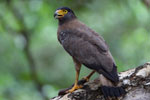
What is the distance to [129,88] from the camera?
6.19m

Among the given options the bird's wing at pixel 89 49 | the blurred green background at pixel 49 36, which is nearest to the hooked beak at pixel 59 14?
the bird's wing at pixel 89 49

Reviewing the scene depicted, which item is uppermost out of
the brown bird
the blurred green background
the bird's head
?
the bird's head

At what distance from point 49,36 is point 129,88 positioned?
17.8 ft

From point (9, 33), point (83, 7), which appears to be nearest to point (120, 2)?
point (83, 7)

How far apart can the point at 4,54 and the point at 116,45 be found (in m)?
2.56

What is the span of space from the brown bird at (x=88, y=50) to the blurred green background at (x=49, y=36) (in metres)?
1.88

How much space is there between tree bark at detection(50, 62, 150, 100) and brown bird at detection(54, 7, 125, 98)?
0.14 metres

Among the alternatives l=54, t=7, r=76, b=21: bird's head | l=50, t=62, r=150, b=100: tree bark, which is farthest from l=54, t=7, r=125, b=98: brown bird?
l=50, t=62, r=150, b=100: tree bark

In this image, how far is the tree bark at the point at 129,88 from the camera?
20.0 ft

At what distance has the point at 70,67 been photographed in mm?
11227

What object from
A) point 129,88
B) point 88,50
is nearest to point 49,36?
point 88,50

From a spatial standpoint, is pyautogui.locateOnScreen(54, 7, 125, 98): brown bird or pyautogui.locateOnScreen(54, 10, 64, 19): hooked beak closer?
pyautogui.locateOnScreen(54, 7, 125, 98): brown bird

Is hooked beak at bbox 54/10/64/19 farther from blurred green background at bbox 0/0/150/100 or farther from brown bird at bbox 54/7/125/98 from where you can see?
blurred green background at bbox 0/0/150/100

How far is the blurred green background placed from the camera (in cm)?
936
